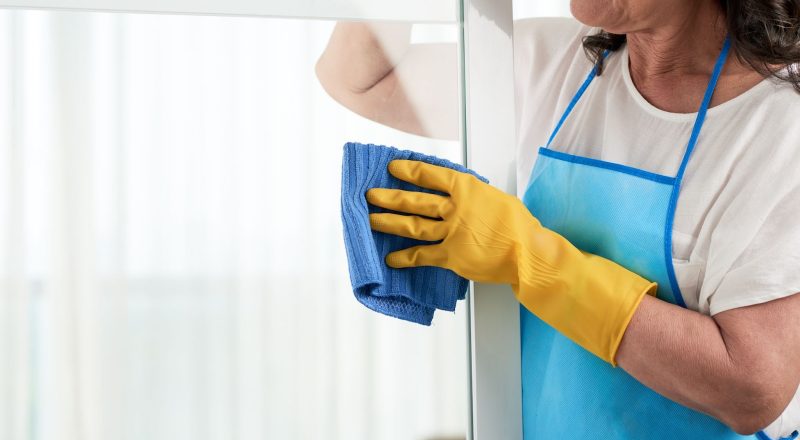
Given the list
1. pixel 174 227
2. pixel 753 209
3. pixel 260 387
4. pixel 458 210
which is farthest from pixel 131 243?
pixel 753 209

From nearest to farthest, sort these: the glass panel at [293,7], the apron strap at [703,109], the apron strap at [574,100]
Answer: the glass panel at [293,7], the apron strap at [703,109], the apron strap at [574,100]

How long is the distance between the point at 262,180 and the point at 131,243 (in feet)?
0.44

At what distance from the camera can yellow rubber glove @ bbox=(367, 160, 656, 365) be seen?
2.36 feet

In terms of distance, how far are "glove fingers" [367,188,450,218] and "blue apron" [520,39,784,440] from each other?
18 cm

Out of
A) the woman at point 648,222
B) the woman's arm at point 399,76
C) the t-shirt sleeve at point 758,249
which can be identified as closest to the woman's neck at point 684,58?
the woman at point 648,222

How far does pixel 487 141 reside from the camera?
2.53 ft

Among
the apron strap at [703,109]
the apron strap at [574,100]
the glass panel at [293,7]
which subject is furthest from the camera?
the apron strap at [574,100]

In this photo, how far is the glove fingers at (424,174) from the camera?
2.35 ft

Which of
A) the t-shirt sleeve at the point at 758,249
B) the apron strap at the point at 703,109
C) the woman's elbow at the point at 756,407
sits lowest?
the woman's elbow at the point at 756,407

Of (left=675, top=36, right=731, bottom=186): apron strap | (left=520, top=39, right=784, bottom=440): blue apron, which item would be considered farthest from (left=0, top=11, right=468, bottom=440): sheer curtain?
(left=675, top=36, right=731, bottom=186): apron strap

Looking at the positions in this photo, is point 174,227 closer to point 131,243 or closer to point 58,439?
point 131,243

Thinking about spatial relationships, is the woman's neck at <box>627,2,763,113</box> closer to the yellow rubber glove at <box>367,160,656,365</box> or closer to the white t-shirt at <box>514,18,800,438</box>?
the white t-shirt at <box>514,18,800,438</box>

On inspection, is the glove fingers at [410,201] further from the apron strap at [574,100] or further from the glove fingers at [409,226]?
the apron strap at [574,100]

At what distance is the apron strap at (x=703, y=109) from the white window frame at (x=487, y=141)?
182 millimetres
